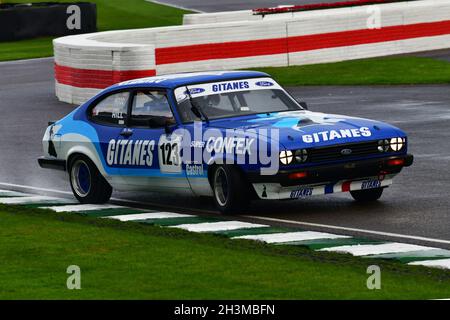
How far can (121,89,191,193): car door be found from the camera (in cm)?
1539

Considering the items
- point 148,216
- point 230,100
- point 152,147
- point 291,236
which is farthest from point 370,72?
point 291,236

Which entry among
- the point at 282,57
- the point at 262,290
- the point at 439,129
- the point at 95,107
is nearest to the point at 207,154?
the point at 95,107

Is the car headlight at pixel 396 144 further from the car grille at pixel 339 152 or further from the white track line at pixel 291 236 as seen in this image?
the white track line at pixel 291 236

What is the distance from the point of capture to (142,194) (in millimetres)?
17375

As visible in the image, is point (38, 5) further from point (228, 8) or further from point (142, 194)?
point (142, 194)

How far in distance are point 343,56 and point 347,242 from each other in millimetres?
21516

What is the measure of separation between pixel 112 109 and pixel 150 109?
2.08 ft

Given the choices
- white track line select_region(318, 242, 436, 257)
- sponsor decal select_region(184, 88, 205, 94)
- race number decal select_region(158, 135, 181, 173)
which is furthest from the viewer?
sponsor decal select_region(184, 88, 205, 94)

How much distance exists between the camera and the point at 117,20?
50.4 m

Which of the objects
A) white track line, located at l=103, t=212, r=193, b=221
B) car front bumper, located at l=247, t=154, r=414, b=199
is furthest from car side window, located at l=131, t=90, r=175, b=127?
car front bumper, located at l=247, t=154, r=414, b=199

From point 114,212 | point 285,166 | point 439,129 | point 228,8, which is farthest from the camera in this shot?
point 228,8

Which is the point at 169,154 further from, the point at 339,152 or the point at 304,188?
the point at 339,152

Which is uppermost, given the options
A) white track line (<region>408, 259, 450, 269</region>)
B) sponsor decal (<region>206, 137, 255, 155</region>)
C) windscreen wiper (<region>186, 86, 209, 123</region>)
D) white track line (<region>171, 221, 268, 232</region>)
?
windscreen wiper (<region>186, 86, 209, 123</region>)

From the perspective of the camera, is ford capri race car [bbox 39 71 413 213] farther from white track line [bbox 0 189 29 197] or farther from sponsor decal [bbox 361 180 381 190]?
white track line [bbox 0 189 29 197]
